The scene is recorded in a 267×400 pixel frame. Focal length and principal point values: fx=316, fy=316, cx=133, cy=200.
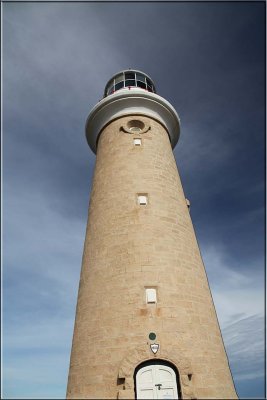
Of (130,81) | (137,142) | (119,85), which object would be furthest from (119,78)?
(137,142)

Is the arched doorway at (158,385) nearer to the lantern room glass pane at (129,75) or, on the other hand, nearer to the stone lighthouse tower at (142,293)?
the stone lighthouse tower at (142,293)

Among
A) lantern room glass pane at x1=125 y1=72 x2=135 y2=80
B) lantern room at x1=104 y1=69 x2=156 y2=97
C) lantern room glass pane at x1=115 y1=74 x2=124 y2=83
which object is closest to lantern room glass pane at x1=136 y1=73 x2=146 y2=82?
lantern room at x1=104 y1=69 x2=156 y2=97

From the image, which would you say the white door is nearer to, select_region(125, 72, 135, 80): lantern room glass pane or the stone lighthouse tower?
the stone lighthouse tower

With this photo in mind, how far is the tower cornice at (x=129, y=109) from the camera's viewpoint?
1458 centimetres

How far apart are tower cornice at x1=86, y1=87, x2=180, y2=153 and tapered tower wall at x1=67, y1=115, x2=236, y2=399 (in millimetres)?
2337

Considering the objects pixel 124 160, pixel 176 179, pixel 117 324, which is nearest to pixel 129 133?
pixel 124 160

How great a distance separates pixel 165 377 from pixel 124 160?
7.90 meters

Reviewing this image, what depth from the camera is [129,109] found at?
48.1 feet

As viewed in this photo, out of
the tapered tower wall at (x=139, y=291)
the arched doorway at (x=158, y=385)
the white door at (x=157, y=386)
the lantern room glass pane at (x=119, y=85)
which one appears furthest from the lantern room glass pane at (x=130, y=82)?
the white door at (x=157, y=386)

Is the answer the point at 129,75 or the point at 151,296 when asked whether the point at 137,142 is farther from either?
the point at 151,296

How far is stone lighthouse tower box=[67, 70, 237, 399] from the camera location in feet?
28.5

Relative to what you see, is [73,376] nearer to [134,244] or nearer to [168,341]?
[168,341]

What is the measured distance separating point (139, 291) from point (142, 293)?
109 mm

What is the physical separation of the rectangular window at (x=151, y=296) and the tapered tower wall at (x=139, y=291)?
11 cm
